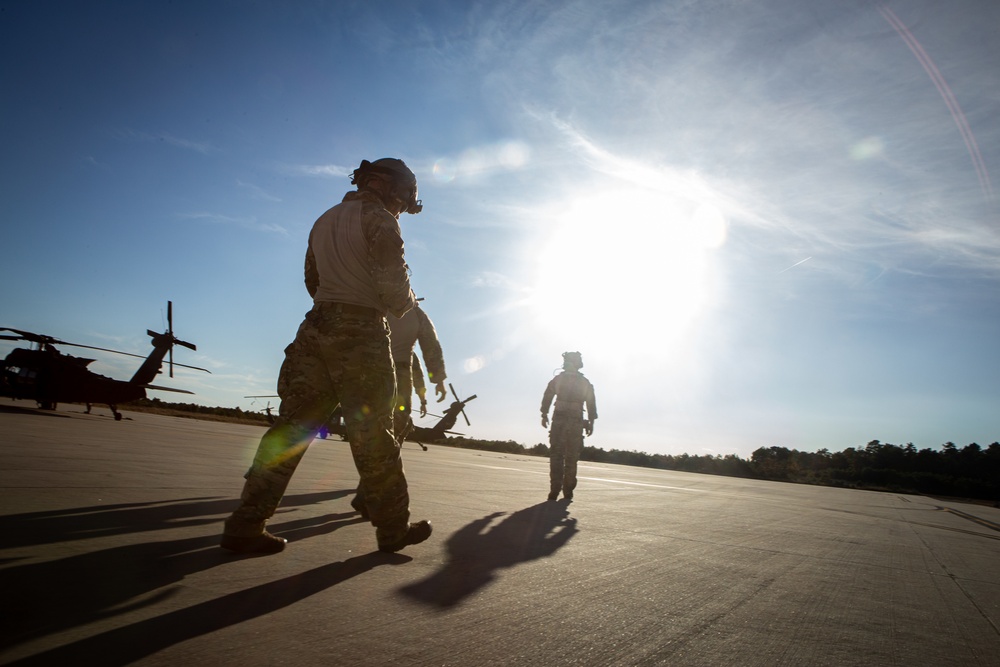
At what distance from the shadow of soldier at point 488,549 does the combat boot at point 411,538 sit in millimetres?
189

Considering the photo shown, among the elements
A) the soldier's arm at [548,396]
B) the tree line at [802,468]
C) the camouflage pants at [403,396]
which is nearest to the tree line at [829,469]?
the tree line at [802,468]

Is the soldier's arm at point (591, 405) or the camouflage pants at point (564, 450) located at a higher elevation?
the soldier's arm at point (591, 405)

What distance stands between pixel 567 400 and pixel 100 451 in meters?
5.97

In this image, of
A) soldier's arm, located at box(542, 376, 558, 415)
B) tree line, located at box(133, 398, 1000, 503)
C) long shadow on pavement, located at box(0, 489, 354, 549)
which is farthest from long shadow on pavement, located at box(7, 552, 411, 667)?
tree line, located at box(133, 398, 1000, 503)

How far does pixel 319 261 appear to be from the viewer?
333 cm

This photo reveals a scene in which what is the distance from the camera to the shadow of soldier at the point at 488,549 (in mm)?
2518

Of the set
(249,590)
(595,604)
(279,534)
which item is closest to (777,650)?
(595,604)

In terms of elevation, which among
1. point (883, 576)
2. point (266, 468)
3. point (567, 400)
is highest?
point (567, 400)

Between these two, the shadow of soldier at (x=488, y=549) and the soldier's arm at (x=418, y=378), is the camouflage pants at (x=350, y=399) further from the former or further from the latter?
the soldier's arm at (x=418, y=378)

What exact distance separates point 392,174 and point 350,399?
138cm

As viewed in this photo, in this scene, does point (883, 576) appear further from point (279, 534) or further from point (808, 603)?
point (279, 534)

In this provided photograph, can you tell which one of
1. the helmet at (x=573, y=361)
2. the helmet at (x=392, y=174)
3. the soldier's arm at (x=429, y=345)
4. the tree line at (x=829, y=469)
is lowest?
the tree line at (x=829, y=469)

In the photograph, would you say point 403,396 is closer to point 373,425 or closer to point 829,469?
point 373,425

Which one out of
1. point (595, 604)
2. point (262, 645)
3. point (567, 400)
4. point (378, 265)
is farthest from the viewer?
point (567, 400)
